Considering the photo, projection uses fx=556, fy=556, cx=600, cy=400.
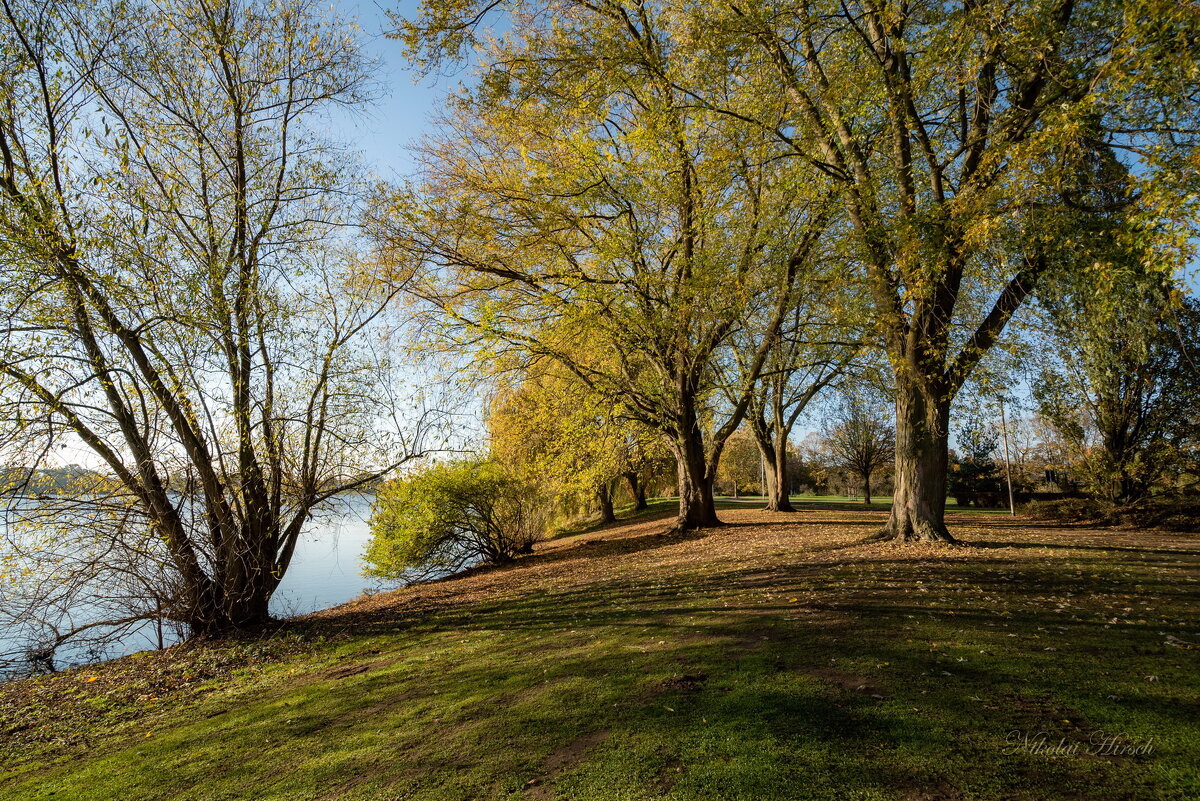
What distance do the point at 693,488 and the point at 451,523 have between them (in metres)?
6.80

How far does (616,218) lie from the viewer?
13883 mm

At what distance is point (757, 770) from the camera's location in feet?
10.2

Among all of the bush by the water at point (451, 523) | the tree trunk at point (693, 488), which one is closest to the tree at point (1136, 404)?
the tree trunk at point (693, 488)

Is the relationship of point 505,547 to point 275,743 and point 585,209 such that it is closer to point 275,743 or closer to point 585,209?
point 585,209

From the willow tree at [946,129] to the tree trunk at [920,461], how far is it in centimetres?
3

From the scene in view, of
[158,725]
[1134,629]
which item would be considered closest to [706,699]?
[1134,629]

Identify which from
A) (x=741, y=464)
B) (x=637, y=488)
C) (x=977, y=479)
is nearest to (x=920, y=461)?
(x=637, y=488)

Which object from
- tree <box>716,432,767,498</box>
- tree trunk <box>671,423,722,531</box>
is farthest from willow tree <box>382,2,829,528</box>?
tree <box>716,432,767,498</box>

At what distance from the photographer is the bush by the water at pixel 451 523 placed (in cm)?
1409

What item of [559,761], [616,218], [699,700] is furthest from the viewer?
[616,218]

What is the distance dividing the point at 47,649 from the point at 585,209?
479 inches

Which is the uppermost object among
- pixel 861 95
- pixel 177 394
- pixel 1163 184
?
pixel 861 95

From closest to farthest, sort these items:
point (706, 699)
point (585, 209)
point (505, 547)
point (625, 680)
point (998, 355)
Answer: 1. point (706, 699)
2. point (625, 680)
3. point (998, 355)
4. point (585, 209)
5. point (505, 547)

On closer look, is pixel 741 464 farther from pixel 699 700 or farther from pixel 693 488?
pixel 699 700
